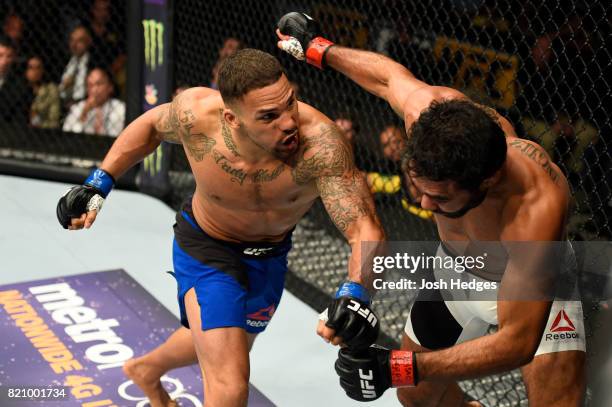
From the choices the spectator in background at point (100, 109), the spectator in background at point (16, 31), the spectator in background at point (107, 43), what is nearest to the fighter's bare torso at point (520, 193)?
the spectator in background at point (100, 109)

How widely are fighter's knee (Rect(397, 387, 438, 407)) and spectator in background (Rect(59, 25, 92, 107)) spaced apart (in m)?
3.43

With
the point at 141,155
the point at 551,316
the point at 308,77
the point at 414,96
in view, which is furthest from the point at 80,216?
the point at 308,77

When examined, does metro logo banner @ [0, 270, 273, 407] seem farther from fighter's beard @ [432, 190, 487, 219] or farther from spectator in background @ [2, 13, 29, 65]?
spectator in background @ [2, 13, 29, 65]

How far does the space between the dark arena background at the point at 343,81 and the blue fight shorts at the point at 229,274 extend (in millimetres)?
840

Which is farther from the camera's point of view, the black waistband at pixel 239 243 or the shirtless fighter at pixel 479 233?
the black waistband at pixel 239 243

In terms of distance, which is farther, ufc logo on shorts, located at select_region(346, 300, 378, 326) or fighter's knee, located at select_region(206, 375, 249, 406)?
fighter's knee, located at select_region(206, 375, 249, 406)

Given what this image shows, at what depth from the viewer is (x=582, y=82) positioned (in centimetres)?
361

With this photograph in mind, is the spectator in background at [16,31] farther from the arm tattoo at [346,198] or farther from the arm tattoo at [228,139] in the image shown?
the arm tattoo at [346,198]

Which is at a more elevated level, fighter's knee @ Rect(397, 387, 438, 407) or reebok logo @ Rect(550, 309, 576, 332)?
reebok logo @ Rect(550, 309, 576, 332)

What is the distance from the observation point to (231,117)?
2.62 m

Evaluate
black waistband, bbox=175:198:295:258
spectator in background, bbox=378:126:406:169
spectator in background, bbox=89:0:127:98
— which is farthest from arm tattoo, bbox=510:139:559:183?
spectator in background, bbox=89:0:127:98

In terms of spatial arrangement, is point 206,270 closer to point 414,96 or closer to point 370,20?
point 414,96

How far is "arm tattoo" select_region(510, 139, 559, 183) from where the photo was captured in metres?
2.22

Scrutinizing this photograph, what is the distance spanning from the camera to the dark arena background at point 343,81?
11.4 feet
